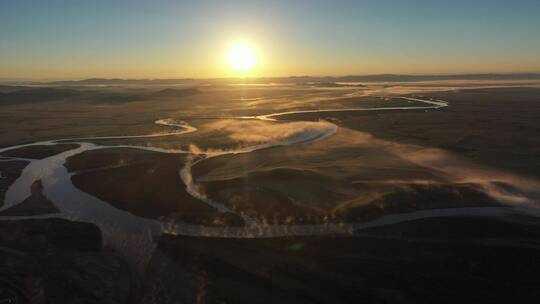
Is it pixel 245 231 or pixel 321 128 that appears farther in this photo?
pixel 321 128

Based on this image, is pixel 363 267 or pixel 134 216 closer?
pixel 363 267

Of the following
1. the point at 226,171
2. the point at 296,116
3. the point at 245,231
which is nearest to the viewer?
the point at 245,231

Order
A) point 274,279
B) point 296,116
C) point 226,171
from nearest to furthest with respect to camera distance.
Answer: point 274,279, point 226,171, point 296,116

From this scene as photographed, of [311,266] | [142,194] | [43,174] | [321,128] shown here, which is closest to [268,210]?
[311,266]

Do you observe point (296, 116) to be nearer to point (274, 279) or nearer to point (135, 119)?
point (135, 119)

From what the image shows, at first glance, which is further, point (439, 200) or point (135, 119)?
point (135, 119)

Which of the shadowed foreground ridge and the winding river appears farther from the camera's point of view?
the winding river

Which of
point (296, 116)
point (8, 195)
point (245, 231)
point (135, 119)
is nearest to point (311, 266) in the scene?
point (245, 231)

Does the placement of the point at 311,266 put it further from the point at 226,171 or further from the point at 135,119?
the point at 135,119

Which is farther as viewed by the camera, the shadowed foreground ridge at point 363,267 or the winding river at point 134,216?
the winding river at point 134,216

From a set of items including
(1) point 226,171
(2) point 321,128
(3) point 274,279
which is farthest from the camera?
(2) point 321,128
